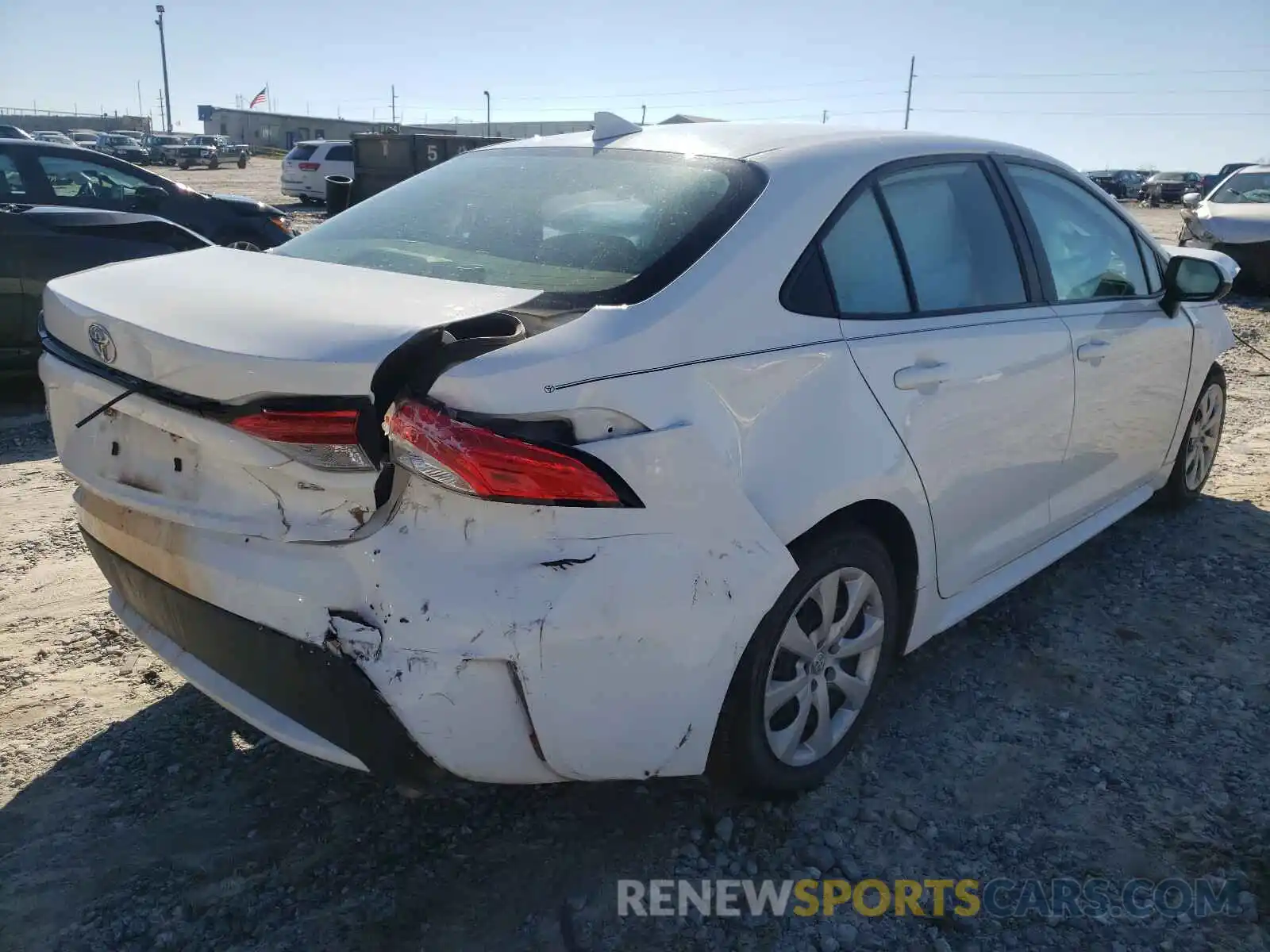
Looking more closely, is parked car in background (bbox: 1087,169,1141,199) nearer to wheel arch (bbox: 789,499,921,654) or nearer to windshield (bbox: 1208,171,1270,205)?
windshield (bbox: 1208,171,1270,205)

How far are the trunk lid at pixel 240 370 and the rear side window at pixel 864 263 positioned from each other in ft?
2.73

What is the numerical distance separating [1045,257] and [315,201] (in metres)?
26.8

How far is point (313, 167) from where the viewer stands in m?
26.1

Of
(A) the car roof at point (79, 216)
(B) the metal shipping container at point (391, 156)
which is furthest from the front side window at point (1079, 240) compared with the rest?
(B) the metal shipping container at point (391, 156)

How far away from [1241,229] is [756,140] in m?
11.2

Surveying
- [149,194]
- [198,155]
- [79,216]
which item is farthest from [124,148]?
[79,216]

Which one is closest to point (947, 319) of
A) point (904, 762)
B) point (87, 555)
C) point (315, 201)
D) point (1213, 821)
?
point (904, 762)

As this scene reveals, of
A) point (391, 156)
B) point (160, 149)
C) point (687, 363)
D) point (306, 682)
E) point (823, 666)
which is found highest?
point (160, 149)

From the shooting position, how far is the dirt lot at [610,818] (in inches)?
85.1

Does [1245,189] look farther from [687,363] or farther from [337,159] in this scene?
[337,159]

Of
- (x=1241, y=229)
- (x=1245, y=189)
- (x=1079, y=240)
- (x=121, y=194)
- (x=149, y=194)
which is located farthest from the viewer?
(x=1245, y=189)

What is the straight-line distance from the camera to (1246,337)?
382 inches

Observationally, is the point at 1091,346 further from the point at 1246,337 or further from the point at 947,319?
the point at 1246,337

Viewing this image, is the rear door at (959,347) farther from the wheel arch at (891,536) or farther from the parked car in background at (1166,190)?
the parked car in background at (1166,190)
